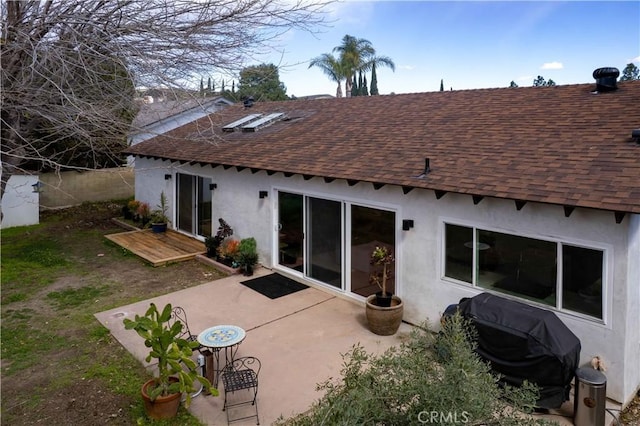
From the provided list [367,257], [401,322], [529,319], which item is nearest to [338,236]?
[367,257]

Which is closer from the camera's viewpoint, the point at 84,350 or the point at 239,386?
the point at 239,386

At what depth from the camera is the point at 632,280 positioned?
223 inches

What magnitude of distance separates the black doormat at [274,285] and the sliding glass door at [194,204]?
3851 mm

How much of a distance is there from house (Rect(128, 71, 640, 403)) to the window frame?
0.06ft

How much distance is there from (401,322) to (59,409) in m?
5.61

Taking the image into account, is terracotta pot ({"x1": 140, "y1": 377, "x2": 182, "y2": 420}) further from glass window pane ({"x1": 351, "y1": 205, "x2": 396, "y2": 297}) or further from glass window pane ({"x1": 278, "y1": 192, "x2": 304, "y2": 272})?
glass window pane ({"x1": 278, "y1": 192, "x2": 304, "y2": 272})

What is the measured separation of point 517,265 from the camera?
21.6 feet

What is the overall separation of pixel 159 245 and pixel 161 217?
6.44 ft

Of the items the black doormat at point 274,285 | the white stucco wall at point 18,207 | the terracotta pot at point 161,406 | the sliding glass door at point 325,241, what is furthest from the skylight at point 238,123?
the terracotta pot at point 161,406

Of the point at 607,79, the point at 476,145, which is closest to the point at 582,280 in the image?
the point at 476,145

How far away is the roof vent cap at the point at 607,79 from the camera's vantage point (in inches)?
353

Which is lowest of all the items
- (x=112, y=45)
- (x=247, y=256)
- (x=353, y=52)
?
(x=247, y=256)

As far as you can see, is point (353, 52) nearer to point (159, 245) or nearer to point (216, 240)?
point (159, 245)

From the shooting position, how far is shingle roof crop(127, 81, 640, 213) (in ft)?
20.3
